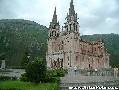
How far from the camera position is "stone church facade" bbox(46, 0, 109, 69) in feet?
236

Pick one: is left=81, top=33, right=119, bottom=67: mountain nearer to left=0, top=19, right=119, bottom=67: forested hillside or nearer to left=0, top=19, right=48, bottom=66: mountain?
left=0, top=19, right=119, bottom=67: forested hillside

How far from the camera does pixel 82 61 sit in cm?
7500

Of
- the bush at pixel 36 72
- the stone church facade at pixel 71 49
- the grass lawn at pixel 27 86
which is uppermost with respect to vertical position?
the stone church facade at pixel 71 49

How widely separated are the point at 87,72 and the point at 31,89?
1945cm

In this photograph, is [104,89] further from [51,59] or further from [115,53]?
[115,53]

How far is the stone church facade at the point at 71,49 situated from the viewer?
7200 cm

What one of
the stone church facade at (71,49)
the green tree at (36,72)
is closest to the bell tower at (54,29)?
the stone church facade at (71,49)

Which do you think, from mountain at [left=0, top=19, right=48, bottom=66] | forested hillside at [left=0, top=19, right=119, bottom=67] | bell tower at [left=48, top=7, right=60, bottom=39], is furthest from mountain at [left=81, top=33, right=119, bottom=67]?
bell tower at [left=48, top=7, right=60, bottom=39]

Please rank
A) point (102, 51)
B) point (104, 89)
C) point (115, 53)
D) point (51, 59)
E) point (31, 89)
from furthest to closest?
point (115, 53) → point (102, 51) → point (51, 59) → point (31, 89) → point (104, 89)

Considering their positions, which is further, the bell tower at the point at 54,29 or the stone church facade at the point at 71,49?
the bell tower at the point at 54,29

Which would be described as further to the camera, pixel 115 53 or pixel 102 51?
pixel 115 53

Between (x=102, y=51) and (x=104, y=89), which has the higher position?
(x=102, y=51)

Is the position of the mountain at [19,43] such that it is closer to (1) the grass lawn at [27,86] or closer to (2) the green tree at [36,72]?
(2) the green tree at [36,72]

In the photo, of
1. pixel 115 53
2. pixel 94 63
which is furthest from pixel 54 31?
pixel 115 53
